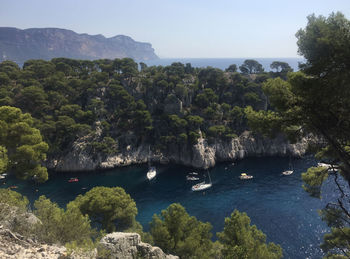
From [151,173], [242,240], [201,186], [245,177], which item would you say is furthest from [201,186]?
[242,240]

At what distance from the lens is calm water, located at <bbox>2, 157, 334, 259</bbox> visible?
103 ft

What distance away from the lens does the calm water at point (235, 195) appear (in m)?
31.4

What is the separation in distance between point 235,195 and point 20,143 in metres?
36.8

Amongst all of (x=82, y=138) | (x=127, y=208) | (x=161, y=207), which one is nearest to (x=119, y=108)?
(x=82, y=138)

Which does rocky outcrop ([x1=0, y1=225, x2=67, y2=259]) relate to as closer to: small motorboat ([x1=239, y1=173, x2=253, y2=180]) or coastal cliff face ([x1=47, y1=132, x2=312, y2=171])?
small motorboat ([x1=239, y1=173, x2=253, y2=180])

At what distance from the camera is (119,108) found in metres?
66.8

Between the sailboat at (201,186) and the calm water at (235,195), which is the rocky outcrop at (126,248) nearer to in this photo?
the calm water at (235,195)

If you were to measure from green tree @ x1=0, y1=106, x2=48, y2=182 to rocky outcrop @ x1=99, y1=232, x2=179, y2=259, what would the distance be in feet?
35.0

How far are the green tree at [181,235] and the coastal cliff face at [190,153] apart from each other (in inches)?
1407

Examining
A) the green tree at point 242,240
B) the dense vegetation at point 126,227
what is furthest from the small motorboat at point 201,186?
the green tree at point 242,240

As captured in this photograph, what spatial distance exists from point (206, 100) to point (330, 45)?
58.7 meters

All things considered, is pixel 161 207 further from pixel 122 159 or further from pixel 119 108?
pixel 119 108

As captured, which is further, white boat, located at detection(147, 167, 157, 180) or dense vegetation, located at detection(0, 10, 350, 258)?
white boat, located at detection(147, 167, 157, 180)

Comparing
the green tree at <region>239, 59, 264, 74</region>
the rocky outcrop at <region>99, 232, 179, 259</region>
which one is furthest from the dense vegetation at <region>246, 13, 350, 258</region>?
the green tree at <region>239, 59, 264, 74</region>
